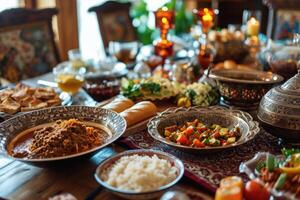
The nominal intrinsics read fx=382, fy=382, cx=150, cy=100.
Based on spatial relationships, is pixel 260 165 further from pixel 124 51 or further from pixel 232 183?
pixel 124 51

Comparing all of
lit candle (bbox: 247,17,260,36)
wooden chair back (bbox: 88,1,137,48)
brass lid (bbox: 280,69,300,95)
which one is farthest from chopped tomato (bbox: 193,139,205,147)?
wooden chair back (bbox: 88,1,137,48)

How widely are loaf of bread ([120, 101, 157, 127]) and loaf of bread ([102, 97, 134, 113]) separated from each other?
61 mm

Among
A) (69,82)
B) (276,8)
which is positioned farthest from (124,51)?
(276,8)

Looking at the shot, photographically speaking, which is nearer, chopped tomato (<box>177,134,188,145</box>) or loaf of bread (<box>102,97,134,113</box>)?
chopped tomato (<box>177,134,188,145</box>)

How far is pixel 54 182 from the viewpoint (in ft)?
3.83

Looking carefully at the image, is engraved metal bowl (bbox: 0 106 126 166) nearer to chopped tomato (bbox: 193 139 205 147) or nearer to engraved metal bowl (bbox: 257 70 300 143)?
chopped tomato (bbox: 193 139 205 147)

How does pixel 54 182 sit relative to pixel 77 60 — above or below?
below

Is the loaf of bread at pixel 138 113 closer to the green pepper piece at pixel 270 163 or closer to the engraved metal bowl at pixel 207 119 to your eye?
the engraved metal bowl at pixel 207 119

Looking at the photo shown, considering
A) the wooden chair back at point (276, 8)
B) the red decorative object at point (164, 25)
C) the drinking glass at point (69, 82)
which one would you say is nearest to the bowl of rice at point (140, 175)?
the drinking glass at point (69, 82)

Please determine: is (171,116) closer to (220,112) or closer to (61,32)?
(220,112)

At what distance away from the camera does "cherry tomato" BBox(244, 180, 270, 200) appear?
976mm

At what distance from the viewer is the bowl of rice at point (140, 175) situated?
1.01m

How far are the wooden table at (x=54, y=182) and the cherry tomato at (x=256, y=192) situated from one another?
13cm

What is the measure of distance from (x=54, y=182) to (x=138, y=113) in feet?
1.50
